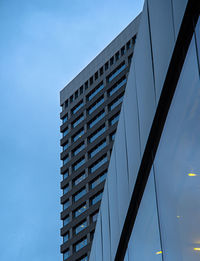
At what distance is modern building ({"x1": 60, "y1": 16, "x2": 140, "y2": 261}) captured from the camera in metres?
84.4

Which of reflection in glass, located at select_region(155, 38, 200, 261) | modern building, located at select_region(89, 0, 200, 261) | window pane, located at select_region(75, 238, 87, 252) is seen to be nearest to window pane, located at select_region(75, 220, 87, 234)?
window pane, located at select_region(75, 238, 87, 252)

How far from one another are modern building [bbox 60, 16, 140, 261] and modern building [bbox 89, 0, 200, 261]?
231ft

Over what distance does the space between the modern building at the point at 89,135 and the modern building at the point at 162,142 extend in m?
70.4

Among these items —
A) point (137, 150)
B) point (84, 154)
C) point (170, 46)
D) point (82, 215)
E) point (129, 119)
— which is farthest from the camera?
point (84, 154)

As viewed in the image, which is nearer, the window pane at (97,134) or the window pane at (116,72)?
the window pane at (97,134)

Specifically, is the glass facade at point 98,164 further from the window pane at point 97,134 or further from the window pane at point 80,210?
the window pane at point 80,210

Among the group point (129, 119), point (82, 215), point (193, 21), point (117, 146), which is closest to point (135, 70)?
point (129, 119)

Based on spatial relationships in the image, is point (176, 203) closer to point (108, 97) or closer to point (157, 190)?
point (157, 190)

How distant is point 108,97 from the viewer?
3656 inches

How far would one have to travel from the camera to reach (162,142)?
360 inches

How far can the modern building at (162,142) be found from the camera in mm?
7527

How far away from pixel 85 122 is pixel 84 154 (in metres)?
6.82

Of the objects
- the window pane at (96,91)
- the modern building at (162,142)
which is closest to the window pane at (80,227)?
the window pane at (96,91)

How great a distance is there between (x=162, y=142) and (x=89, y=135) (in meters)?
84.2
